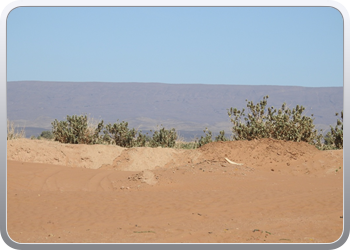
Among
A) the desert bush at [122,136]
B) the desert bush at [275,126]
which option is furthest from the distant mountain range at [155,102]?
the desert bush at [275,126]

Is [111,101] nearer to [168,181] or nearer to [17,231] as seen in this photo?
[168,181]

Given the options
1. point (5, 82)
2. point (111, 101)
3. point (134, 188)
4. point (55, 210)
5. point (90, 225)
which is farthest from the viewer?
point (111, 101)

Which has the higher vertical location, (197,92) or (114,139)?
(197,92)

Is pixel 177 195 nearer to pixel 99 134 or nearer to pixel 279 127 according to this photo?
pixel 279 127

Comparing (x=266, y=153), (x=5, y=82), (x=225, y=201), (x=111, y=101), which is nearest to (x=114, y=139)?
(x=266, y=153)

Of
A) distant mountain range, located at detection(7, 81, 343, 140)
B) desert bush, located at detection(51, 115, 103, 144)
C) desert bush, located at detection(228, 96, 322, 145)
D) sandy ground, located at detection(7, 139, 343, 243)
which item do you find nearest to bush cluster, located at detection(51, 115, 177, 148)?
desert bush, located at detection(51, 115, 103, 144)

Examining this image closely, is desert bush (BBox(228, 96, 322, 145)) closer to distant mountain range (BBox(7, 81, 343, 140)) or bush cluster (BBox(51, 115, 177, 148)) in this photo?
bush cluster (BBox(51, 115, 177, 148))

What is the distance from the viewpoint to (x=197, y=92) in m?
89.6

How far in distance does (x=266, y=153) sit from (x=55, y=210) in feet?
31.3

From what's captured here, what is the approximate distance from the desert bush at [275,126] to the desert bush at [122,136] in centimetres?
515

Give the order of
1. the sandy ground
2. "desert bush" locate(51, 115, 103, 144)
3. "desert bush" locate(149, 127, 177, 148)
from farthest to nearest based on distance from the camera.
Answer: "desert bush" locate(149, 127, 177, 148), "desert bush" locate(51, 115, 103, 144), the sandy ground

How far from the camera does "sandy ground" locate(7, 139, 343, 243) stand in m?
6.42

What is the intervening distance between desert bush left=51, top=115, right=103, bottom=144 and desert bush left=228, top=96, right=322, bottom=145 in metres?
7.24

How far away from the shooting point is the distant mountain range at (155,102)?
73375 millimetres
